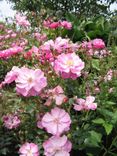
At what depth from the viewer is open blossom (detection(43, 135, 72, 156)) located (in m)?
2.27

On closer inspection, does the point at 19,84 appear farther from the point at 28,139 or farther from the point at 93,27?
the point at 93,27

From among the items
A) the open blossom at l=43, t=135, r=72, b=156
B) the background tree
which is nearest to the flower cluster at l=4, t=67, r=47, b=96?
the open blossom at l=43, t=135, r=72, b=156

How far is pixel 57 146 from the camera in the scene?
2.27 m

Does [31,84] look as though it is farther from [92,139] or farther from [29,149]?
[92,139]

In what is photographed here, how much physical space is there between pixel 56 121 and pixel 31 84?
0.21 m

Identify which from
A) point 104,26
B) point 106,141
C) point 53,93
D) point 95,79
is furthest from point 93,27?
point 53,93

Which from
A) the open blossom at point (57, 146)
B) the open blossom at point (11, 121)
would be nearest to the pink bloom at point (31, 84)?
the open blossom at point (57, 146)

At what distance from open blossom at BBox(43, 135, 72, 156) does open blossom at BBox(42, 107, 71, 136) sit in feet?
0.10

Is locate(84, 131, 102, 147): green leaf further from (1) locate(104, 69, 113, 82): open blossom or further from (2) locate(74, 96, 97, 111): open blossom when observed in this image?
(1) locate(104, 69, 113, 82): open blossom

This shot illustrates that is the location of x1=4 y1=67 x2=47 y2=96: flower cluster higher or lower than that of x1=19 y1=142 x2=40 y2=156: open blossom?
higher

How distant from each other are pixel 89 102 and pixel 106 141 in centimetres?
36

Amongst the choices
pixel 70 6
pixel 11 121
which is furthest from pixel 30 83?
pixel 70 6

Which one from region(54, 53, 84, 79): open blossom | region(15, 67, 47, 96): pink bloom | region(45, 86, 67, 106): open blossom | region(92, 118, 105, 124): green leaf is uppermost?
region(54, 53, 84, 79): open blossom

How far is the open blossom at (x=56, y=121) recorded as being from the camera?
227 centimetres
